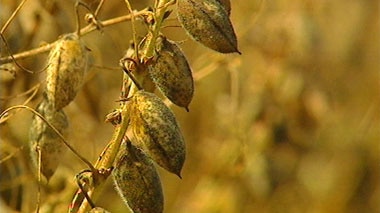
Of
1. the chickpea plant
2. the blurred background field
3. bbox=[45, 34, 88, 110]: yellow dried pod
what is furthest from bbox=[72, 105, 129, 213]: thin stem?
the blurred background field

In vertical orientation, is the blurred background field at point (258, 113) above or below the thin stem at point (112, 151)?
below

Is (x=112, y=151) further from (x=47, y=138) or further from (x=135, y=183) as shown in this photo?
(x=47, y=138)

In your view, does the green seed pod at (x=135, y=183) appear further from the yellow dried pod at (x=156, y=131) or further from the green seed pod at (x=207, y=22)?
the green seed pod at (x=207, y=22)

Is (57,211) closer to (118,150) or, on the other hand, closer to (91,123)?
(91,123)

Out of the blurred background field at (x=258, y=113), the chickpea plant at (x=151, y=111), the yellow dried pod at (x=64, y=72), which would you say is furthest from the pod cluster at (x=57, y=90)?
the blurred background field at (x=258, y=113)

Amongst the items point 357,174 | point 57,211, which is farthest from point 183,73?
point 357,174

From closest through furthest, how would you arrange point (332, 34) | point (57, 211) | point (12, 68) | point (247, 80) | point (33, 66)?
point (12, 68), point (57, 211), point (33, 66), point (247, 80), point (332, 34)
